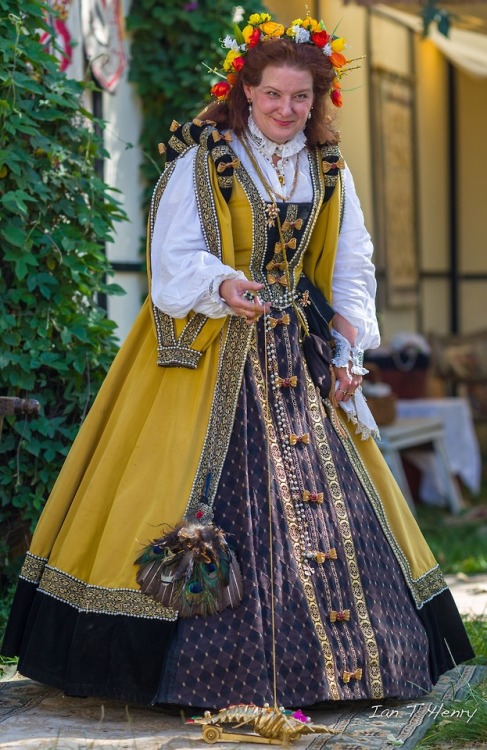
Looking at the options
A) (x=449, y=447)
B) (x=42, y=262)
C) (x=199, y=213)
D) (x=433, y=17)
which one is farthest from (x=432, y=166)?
(x=199, y=213)

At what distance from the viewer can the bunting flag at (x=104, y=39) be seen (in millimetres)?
5020

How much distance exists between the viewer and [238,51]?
3.54 meters

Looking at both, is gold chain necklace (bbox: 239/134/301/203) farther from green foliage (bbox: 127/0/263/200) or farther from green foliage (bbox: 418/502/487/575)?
green foliage (bbox: 418/502/487/575)

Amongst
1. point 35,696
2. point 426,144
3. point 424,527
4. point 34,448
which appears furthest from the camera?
point 426,144

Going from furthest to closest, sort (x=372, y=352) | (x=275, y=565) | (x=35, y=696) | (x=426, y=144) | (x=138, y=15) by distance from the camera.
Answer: (x=426, y=144) → (x=372, y=352) → (x=138, y=15) → (x=35, y=696) → (x=275, y=565)

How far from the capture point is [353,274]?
3732 mm

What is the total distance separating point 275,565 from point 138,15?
9.66 feet

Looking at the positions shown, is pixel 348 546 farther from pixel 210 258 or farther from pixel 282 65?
pixel 282 65

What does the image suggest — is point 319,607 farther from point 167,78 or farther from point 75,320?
point 167,78

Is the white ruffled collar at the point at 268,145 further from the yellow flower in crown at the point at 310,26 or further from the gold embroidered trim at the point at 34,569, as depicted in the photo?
the gold embroidered trim at the point at 34,569

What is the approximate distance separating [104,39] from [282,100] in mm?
1911

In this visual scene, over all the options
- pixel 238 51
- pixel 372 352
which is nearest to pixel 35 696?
pixel 238 51

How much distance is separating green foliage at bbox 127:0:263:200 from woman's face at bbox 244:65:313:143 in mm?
1868

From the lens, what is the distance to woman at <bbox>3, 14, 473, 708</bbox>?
3244 millimetres
